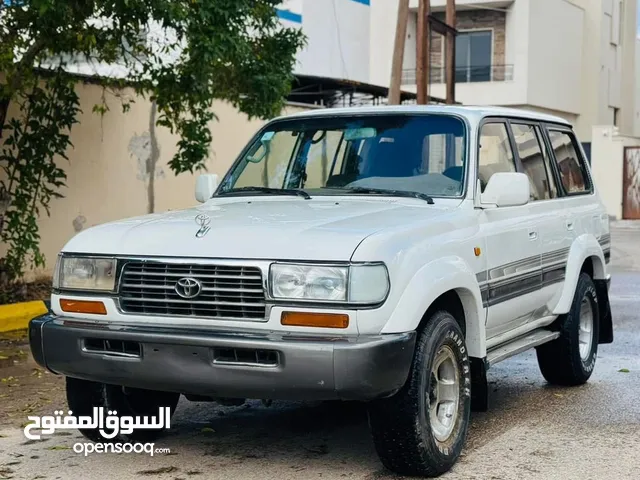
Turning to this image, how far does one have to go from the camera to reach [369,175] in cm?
612

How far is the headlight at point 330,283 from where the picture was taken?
4.62m

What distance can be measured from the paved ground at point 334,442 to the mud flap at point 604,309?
0.48 m

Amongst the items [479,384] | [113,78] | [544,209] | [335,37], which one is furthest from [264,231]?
[335,37]

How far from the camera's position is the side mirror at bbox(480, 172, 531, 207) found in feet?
18.9

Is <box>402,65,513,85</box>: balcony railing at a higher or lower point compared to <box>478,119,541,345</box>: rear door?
higher

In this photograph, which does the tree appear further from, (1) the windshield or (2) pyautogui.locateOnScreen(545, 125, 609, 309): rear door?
(2) pyautogui.locateOnScreen(545, 125, 609, 309): rear door

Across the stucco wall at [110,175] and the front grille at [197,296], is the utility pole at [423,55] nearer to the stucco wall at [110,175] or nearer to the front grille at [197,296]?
the stucco wall at [110,175]

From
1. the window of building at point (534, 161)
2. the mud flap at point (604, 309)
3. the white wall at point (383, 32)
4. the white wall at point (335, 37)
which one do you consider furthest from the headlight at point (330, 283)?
the white wall at point (383, 32)

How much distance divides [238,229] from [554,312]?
2853 mm

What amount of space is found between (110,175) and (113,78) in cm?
153

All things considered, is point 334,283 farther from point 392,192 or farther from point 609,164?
point 609,164

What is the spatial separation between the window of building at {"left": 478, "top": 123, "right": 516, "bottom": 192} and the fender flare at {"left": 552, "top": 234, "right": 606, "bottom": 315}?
93 cm

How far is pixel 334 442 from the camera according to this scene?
579cm

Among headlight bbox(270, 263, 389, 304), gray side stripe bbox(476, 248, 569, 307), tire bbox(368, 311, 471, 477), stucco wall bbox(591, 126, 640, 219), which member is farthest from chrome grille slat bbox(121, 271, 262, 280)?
stucco wall bbox(591, 126, 640, 219)
